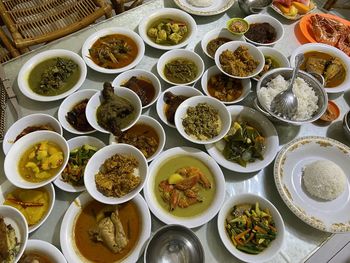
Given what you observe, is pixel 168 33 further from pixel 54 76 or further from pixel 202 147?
pixel 202 147

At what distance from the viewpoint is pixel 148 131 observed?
2375mm

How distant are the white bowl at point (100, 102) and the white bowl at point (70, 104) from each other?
3.5 inches

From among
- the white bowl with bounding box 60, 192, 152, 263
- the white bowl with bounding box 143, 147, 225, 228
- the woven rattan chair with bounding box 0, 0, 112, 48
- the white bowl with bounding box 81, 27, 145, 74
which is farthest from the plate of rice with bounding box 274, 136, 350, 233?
the woven rattan chair with bounding box 0, 0, 112, 48

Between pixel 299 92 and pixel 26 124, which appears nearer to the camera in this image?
pixel 26 124

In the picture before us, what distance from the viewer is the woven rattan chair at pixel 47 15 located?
309 centimetres

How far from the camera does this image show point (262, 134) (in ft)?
7.88

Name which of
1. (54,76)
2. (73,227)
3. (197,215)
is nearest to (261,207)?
(197,215)

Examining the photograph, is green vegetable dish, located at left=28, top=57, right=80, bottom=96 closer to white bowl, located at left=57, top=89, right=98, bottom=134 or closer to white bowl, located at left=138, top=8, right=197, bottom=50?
white bowl, located at left=57, top=89, right=98, bottom=134

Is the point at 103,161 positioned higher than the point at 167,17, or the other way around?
the point at 167,17

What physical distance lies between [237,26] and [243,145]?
140 centimetres

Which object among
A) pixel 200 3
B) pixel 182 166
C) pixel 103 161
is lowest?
pixel 182 166

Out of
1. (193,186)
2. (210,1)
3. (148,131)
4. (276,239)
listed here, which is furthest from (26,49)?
(276,239)

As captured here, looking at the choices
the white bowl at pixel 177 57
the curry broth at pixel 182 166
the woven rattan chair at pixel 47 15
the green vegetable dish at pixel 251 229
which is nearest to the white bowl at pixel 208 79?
the white bowl at pixel 177 57

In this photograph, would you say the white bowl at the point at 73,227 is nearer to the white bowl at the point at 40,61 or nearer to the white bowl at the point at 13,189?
the white bowl at the point at 13,189
